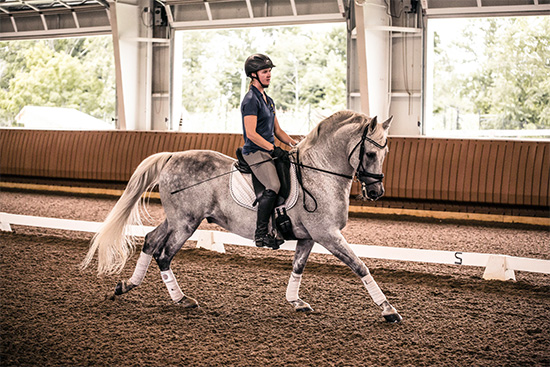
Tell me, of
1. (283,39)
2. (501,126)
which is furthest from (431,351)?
(283,39)

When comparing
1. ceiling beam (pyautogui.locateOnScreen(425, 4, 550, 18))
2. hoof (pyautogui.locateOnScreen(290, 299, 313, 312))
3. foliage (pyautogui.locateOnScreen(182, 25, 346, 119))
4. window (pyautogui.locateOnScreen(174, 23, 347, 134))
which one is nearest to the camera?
hoof (pyautogui.locateOnScreen(290, 299, 313, 312))

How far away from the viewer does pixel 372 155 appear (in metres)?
4.32

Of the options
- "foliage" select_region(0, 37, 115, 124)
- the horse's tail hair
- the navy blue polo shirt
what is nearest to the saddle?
the navy blue polo shirt

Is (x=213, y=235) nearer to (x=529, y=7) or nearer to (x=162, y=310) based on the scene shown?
(x=162, y=310)

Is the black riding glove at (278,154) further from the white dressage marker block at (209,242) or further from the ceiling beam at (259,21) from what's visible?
the ceiling beam at (259,21)

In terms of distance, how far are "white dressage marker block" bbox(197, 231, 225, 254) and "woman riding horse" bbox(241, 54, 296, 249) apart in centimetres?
279

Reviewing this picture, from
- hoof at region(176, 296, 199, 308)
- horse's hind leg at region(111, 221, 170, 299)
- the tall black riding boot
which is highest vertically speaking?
the tall black riding boot

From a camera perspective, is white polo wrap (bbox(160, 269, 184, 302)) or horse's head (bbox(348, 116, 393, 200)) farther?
white polo wrap (bbox(160, 269, 184, 302))

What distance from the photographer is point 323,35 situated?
1014 inches

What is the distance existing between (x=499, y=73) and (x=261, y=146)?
619 inches

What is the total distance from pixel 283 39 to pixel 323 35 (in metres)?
1.94

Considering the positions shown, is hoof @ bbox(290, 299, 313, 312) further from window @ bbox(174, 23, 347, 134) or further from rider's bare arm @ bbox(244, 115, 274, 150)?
window @ bbox(174, 23, 347, 134)

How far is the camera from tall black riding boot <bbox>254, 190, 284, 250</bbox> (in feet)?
14.5

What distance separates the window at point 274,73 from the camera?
2175 cm
